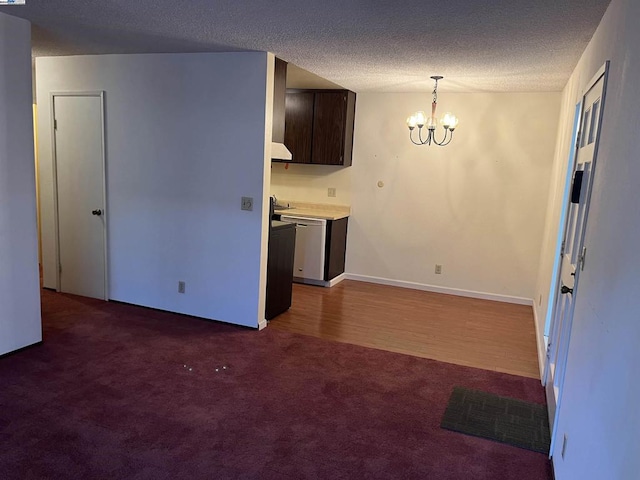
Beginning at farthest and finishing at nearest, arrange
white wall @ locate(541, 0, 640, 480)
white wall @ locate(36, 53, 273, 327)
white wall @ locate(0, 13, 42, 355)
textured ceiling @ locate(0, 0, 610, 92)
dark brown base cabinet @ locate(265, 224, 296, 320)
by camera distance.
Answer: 1. dark brown base cabinet @ locate(265, 224, 296, 320)
2. white wall @ locate(36, 53, 273, 327)
3. white wall @ locate(0, 13, 42, 355)
4. textured ceiling @ locate(0, 0, 610, 92)
5. white wall @ locate(541, 0, 640, 480)

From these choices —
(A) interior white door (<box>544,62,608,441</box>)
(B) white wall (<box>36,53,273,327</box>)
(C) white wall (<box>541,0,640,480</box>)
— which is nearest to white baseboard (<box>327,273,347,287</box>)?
(B) white wall (<box>36,53,273,327</box>)

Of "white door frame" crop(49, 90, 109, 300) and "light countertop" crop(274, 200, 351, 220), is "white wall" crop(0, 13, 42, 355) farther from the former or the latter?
"light countertop" crop(274, 200, 351, 220)

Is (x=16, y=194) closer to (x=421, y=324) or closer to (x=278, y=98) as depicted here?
(x=278, y=98)

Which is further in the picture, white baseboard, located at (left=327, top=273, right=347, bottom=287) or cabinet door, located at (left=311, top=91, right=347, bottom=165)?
white baseboard, located at (left=327, top=273, right=347, bottom=287)

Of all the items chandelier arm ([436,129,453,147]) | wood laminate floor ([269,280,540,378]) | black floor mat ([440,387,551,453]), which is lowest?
black floor mat ([440,387,551,453])

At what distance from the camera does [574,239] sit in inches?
→ 117

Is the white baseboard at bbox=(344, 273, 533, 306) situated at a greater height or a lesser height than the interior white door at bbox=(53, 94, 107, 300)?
lesser

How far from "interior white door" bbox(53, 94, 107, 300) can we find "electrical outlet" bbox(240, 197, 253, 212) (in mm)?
1543

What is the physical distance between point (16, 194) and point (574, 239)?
3731mm

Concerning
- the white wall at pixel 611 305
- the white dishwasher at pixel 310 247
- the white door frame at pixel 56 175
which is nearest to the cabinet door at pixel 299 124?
the white dishwasher at pixel 310 247

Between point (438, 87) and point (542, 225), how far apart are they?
6.36ft

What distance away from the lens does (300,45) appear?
364cm

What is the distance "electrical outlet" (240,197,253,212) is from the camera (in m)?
4.19

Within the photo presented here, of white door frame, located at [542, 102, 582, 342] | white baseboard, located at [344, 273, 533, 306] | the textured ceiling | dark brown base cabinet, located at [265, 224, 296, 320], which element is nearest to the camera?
Result: the textured ceiling
